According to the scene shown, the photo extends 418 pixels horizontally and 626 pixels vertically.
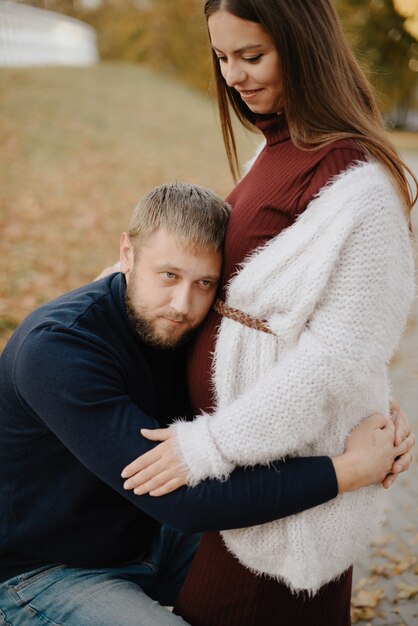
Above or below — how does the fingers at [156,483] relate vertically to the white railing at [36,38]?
below

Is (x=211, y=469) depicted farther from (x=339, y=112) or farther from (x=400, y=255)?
(x=339, y=112)

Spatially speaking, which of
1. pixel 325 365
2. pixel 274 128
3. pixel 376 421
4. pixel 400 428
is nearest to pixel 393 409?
pixel 400 428

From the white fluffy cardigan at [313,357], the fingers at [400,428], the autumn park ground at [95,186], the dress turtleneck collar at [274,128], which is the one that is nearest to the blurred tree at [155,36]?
the autumn park ground at [95,186]

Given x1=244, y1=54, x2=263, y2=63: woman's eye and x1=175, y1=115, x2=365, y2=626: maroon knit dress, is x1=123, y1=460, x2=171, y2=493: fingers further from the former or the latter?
x1=244, y1=54, x2=263, y2=63: woman's eye

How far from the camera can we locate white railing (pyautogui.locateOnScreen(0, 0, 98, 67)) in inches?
803

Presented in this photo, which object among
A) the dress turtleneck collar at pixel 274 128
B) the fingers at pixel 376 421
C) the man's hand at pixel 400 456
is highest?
the dress turtleneck collar at pixel 274 128

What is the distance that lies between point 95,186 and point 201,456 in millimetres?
10844

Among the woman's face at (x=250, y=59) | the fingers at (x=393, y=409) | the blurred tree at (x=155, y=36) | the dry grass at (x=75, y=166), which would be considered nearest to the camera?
the woman's face at (x=250, y=59)

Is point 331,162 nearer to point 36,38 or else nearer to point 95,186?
point 95,186

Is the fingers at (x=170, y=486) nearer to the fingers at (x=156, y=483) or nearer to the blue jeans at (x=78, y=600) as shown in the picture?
the fingers at (x=156, y=483)

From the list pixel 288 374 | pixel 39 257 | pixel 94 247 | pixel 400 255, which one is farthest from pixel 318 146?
pixel 94 247

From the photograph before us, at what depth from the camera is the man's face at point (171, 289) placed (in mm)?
2146

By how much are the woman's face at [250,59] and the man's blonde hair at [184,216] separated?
0.36m

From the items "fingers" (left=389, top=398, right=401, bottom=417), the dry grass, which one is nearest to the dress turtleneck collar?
"fingers" (left=389, top=398, right=401, bottom=417)
